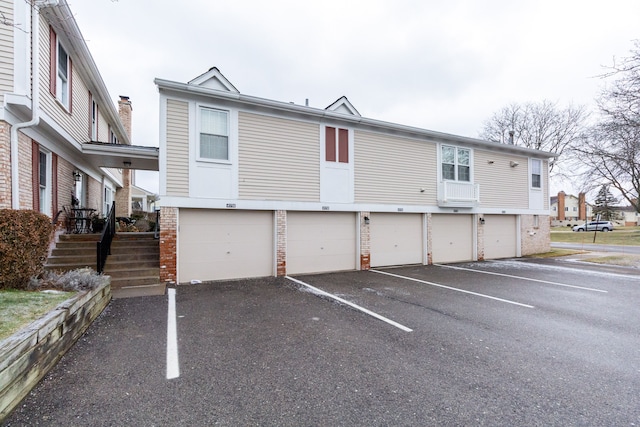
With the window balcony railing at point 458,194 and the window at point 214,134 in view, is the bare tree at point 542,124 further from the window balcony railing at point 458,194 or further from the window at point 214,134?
the window at point 214,134

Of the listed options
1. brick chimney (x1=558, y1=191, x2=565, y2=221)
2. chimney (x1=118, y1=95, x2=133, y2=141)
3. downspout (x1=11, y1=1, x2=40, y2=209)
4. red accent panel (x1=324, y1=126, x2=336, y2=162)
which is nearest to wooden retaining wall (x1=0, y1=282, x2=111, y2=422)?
downspout (x1=11, y1=1, x2=40, y2=209)

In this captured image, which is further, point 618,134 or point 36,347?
point 618,134

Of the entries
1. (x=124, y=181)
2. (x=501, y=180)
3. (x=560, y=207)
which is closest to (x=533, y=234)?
(x=501, y=180)

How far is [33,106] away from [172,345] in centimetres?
575

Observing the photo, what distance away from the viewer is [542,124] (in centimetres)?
2717

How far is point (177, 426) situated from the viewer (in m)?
2.38

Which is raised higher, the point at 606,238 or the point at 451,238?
the point at 451,238

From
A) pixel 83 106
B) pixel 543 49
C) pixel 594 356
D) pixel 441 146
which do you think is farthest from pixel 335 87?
pixel 594 356

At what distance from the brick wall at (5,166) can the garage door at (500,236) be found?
1504 cm

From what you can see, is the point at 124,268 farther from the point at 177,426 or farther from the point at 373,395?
the point at 373,395

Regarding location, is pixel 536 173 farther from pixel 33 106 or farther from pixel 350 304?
pixel 33 106

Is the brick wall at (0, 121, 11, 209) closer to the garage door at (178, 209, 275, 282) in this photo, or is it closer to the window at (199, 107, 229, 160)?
the garage door at (178, 209, 275, 282)

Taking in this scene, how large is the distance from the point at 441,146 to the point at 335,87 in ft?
30.9

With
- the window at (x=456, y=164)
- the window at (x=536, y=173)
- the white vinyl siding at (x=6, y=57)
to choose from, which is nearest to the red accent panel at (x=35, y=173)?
the white vinyl siding at (x=6, y=57)
